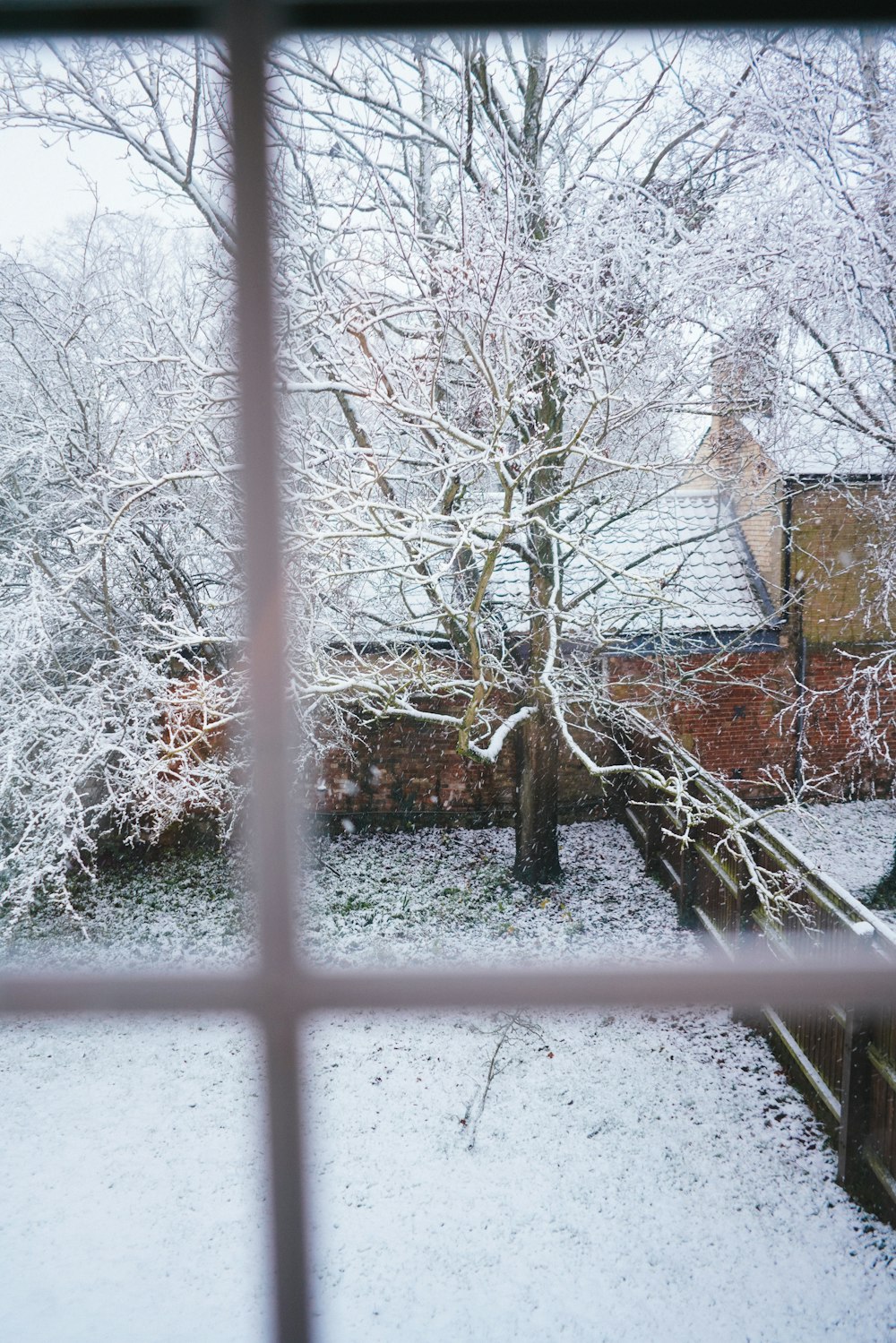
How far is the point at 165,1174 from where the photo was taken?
4.09 meters

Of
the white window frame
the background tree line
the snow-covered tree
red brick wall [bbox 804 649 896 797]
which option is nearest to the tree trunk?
the background tree line

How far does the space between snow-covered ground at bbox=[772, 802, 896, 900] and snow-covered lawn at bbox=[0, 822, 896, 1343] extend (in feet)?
6.55

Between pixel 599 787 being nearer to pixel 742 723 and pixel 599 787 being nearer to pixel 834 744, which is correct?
pixel 742 723

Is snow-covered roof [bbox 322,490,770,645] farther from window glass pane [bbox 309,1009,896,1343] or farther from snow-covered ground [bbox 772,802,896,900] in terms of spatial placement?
window glass pane [bbox 309,1009,896,1343]

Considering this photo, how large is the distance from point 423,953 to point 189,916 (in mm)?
2235

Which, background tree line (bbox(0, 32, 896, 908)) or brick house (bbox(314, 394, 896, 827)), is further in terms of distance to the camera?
brick house (bbox(314, 394, 896, 827))

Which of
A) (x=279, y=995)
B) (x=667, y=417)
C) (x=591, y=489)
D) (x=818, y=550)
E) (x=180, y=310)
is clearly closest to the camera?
(x=279, y=995)

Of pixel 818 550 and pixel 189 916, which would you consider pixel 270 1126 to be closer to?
pixel 189 916

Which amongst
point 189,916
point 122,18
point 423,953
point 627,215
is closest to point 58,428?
point 189,916

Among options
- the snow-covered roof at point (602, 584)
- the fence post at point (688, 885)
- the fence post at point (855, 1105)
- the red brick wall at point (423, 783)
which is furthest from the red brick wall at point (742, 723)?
the fence post at point (855, 1105)

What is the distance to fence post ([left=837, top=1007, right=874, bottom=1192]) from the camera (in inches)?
142

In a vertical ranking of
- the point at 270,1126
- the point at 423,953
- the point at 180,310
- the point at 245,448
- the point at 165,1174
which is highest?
the point at 180,310

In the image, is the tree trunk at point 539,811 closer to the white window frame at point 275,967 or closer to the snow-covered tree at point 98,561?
the snow-covered tree at point 98,561

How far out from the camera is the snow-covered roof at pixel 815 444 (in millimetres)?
4953
